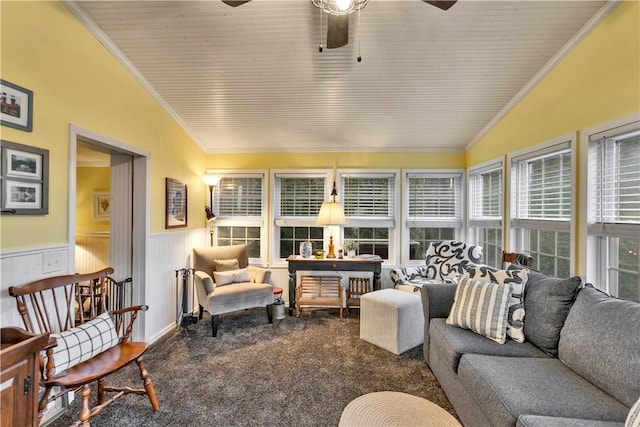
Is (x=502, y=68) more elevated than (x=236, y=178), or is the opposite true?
(x=502, y=68)

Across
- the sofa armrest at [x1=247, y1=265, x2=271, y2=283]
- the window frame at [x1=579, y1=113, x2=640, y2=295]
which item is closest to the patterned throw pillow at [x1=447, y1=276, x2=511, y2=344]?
the window frame at [x1=579, y1=113, x2=640, y2=295]

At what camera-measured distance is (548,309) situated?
1861 millimetres

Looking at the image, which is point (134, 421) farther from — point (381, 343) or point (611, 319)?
point (611, 319)

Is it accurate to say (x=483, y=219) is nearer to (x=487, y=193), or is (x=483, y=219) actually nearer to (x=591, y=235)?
(x=487, y=193)

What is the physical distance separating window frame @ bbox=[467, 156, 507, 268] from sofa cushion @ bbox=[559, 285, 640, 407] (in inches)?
64.6

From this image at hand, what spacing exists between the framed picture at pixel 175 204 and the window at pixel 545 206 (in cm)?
380

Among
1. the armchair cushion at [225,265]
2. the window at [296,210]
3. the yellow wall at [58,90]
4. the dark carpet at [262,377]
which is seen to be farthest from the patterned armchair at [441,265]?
the yellow wall at [58,90]

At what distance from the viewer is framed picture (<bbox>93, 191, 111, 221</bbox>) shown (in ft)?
13.7

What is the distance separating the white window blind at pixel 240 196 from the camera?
4387mm

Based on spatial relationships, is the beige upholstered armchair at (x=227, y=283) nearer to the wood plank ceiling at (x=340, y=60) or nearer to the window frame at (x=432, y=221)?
the wood plank ceiling at (x=340, y=60)

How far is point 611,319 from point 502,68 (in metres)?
2.17

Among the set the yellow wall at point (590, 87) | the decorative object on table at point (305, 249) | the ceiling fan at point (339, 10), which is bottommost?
the decorative object on table at point (305, 249)

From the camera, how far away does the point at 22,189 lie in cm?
176

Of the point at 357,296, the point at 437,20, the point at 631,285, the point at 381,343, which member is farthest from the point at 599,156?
the point at 357,296
